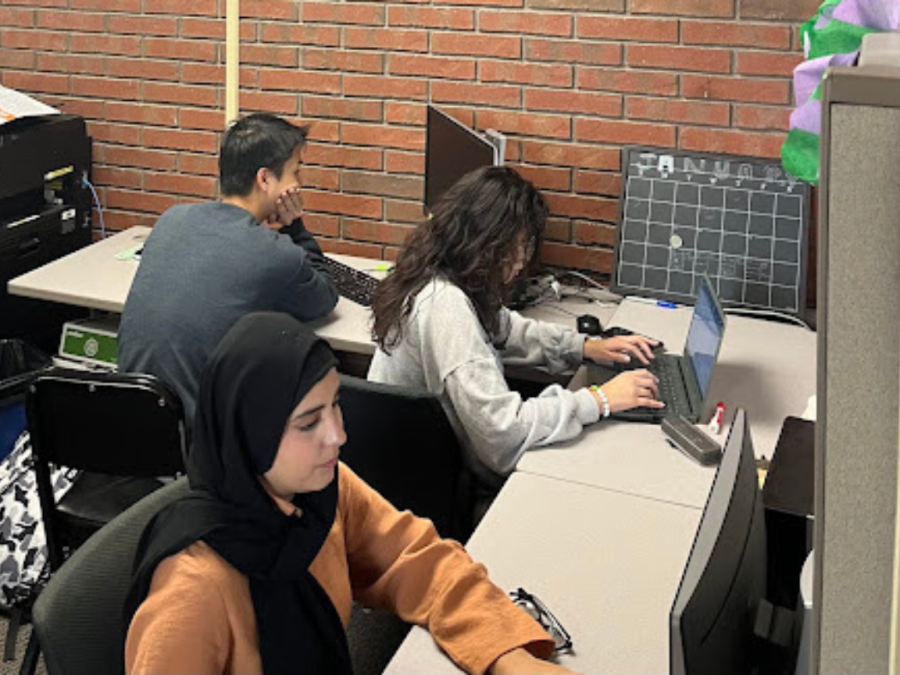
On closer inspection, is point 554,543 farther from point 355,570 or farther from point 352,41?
point 352,41

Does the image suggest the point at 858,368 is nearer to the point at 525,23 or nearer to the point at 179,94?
the point at 525,23

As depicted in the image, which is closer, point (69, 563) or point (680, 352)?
point (69, 563)

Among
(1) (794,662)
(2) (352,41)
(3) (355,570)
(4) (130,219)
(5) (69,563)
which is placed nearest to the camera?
(1) (794,662)

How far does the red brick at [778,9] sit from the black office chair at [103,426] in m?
1.82

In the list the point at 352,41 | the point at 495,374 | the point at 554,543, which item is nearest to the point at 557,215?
the point at 352,41

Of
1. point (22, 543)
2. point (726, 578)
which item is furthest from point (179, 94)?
point (726, 578)

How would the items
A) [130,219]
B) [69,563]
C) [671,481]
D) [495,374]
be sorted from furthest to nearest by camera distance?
1. [130,219]
2. [495,374]
3. [671,481]
4. [69,563]

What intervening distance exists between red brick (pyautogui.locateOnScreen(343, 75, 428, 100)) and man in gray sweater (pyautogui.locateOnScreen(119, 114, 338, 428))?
1.91 ft

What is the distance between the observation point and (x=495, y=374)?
2.44 meters

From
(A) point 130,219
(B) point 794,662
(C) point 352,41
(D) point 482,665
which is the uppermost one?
(C) point 352,41

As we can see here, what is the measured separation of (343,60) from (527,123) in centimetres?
60

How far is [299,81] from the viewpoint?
12.0 feet

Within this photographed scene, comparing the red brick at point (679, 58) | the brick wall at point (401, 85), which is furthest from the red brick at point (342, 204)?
the red brick at point (679, 58)

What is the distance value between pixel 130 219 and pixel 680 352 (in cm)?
199
